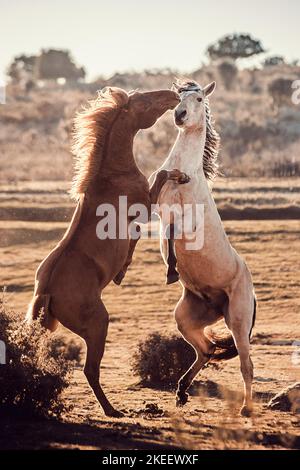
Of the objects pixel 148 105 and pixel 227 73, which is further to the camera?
pixel 227 73

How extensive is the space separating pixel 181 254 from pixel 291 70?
7802cm

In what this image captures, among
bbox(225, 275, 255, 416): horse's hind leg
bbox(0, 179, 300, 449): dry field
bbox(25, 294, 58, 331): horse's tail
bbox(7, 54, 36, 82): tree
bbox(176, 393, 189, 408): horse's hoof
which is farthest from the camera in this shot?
bbox(7, 54, 36, 82): tree

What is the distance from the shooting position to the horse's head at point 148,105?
9805 mm

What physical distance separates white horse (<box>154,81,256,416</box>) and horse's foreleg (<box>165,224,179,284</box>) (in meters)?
0.02

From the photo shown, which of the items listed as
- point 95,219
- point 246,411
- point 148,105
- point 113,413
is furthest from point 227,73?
point 113,413

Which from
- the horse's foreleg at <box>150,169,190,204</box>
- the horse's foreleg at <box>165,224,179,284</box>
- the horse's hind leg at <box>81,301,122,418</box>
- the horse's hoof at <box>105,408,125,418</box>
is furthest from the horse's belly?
the horse's hoof at <box>105,408,125,418</box>

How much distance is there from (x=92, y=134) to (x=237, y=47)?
79.6 m

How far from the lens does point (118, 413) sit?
358 inches

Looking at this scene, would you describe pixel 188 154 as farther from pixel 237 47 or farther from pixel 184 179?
pixel 237 47

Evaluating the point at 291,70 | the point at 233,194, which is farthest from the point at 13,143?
the point at 291,70

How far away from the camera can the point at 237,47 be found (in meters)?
87.4

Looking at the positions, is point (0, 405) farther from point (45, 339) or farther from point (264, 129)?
point (264, 129)

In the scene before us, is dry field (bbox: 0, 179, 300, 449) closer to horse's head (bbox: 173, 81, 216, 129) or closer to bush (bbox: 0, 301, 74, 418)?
bush (bbox: 0, 301, 74, 418)

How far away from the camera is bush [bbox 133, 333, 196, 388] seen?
12680 millimetres
